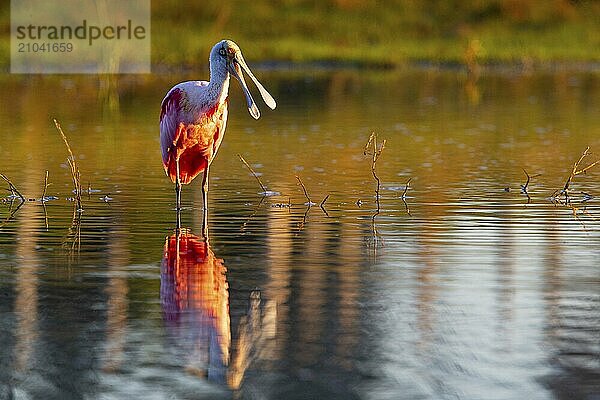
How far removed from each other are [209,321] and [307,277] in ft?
5.67

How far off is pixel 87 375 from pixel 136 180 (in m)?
10.4

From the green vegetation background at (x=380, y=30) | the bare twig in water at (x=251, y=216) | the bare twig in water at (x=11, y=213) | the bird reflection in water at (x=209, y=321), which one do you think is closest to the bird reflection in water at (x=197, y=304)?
the bird reflection in water at (x=209, y=321)

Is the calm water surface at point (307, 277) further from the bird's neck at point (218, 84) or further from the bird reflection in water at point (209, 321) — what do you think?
the bird's neck at point (218, 84)

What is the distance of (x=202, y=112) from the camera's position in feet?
50.6

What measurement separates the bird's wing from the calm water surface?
0.64 metres

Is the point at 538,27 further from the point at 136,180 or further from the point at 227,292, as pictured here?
the point at 227,292

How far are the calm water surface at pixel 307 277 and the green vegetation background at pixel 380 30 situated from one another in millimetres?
29038

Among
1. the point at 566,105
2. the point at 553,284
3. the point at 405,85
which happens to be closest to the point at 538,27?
the point at 405,85

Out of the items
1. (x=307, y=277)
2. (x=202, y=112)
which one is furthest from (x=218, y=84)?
(x=307, y=277)

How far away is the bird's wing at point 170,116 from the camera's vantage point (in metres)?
15.5

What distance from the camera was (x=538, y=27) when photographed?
2288 inches

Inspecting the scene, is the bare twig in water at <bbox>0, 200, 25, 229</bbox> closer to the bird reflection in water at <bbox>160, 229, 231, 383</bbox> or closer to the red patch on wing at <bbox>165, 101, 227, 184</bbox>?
the red patch on wing at <bbox>165, 101, 227, 184</bbox>

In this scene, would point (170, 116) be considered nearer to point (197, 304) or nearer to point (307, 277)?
point (307, 277)

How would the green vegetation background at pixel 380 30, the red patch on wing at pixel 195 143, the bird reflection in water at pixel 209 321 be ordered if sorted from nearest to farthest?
1. the bird reflection in water at pixel 209 321
2. the red patch on wing at pixel 195 143
3. the green vegetation background at pixel 380 30
